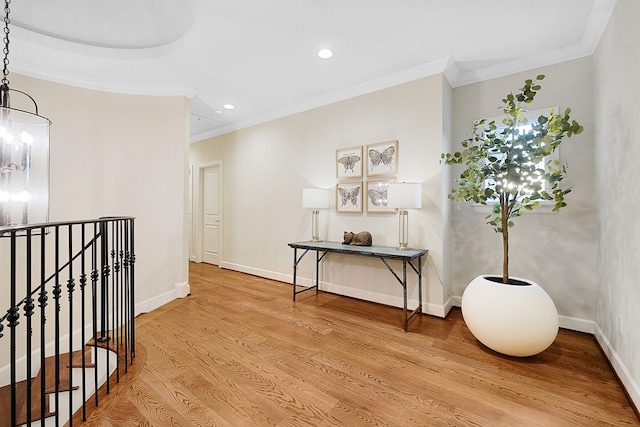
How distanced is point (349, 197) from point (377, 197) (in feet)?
1.29

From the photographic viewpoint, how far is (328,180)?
405 centimetres

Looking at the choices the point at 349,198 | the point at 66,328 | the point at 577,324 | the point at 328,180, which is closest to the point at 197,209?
the point at 66,328

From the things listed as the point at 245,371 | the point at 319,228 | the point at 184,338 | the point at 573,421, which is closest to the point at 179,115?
the point at 319,228

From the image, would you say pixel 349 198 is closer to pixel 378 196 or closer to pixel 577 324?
pixel 378 196

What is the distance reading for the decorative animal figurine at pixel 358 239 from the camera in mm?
3457

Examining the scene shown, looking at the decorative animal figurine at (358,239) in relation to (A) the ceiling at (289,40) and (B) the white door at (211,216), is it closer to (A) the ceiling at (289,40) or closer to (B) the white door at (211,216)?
(A) the ceiling at (289,40)

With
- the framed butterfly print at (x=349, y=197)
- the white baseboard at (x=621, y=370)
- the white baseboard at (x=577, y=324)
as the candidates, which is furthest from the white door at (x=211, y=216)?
the white baseboard at (x=621, y=370)

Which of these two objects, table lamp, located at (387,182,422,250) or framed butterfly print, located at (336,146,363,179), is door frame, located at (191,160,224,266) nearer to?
framed butterfly print, located at (336,146,363,179)

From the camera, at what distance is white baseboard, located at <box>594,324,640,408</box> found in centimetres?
175

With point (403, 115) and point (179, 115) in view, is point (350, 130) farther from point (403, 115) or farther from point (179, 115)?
point (179, 115)

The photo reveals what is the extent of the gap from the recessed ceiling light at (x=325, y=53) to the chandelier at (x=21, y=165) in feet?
7.67

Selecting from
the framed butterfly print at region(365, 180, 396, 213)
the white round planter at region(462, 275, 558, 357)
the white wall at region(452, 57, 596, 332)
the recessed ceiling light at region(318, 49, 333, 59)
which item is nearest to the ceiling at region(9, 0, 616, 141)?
the recessed ceiling light at region(318, 49, 333, 59)

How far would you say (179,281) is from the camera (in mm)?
3852

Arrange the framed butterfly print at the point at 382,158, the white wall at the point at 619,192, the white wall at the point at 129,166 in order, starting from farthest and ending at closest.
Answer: the framed butterfly print at the point at 382,158 < the white wall at the point at 129,166 < the white wall at the point at 619,192
